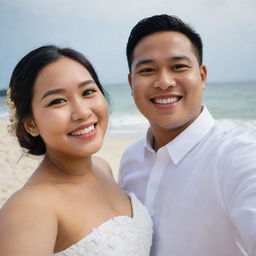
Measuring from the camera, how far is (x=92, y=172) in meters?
2.32

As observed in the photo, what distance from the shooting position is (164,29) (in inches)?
95.1

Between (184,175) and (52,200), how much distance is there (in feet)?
2.46

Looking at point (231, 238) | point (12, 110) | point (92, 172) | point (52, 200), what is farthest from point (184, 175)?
point (12, 110)

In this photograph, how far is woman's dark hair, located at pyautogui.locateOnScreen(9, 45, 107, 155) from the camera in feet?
6.50

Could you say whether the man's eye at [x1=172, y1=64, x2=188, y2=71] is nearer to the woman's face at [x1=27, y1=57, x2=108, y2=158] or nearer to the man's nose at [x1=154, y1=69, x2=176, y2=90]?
the man's nose at [x1=154, y1=69, x2=176, y2=90]

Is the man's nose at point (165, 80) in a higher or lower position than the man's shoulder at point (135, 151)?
higher

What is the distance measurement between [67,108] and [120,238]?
Result: 71 centimetres

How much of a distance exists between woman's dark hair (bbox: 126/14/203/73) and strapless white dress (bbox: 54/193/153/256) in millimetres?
1074

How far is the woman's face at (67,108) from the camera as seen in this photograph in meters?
1.90

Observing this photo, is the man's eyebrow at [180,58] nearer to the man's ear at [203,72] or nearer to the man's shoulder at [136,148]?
the man's ear at [203,72]

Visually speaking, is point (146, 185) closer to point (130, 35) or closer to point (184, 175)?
point (184, 175)

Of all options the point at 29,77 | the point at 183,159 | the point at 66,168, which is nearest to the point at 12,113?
the point at 29,77

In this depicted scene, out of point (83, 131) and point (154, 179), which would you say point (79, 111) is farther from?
point (154, 179)

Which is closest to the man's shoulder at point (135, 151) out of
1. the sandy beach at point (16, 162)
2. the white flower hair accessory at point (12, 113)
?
the white flower hair accessory at point (12, 113)
